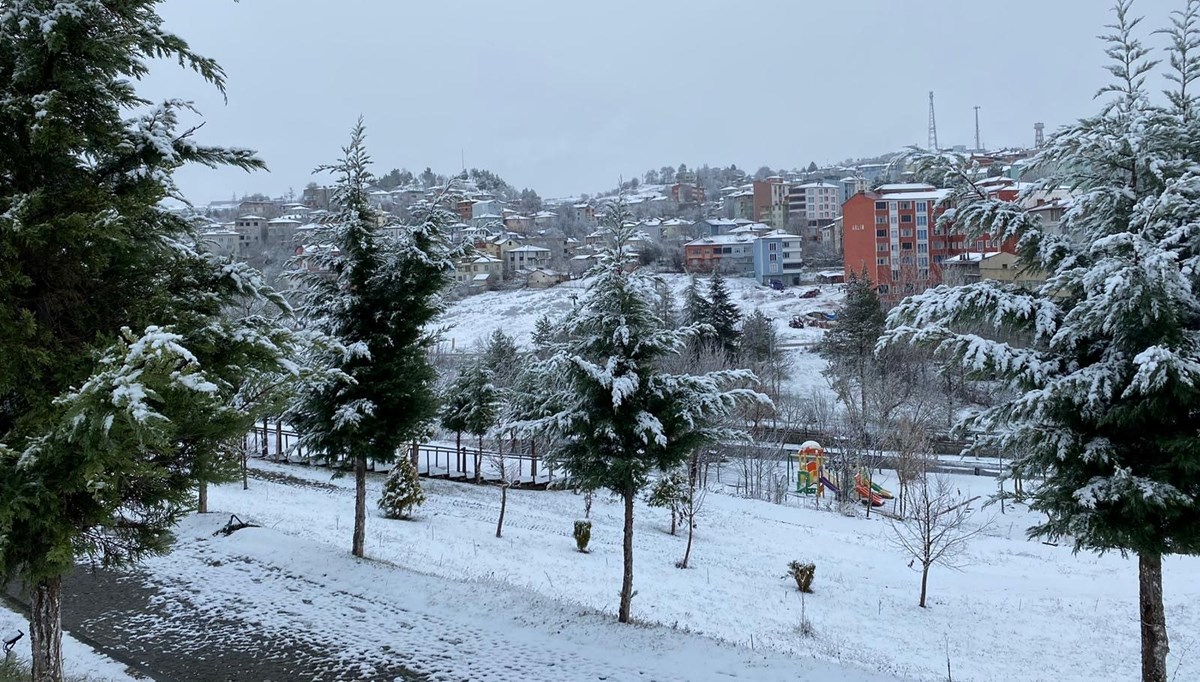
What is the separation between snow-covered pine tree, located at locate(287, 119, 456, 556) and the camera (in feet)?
41.7

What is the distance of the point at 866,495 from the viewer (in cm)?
2995

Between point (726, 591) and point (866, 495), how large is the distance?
51.6ft

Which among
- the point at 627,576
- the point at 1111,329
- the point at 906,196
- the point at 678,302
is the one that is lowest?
the point at 627,576

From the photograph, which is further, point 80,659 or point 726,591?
point 726,591

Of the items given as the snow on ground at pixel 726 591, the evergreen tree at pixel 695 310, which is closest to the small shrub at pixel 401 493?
the snow on ground at pixel 726 591

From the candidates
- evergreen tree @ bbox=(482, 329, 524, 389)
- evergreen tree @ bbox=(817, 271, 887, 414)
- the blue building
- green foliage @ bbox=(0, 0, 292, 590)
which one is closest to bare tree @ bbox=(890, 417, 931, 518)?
evergreen tree @ bbox=(817, 271, 887, 414)

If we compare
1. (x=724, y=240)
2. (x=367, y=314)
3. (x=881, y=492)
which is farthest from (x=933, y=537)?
(x=724, y=240)

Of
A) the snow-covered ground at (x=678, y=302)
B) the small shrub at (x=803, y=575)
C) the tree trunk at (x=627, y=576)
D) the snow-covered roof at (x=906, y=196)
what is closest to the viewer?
the tree trunk at (x=627, y=576)

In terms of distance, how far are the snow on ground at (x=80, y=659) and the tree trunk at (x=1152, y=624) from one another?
33.8 feet

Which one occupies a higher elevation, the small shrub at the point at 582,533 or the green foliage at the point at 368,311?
the green foliage at the point at 368,311

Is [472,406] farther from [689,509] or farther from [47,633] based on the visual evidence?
[47,633]

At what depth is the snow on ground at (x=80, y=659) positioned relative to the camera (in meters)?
8.12

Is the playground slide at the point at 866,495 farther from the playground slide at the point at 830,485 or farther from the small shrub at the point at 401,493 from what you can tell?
the small shrub at the point at 401,493

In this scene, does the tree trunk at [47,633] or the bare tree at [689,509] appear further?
the bare tree at [689,509]
